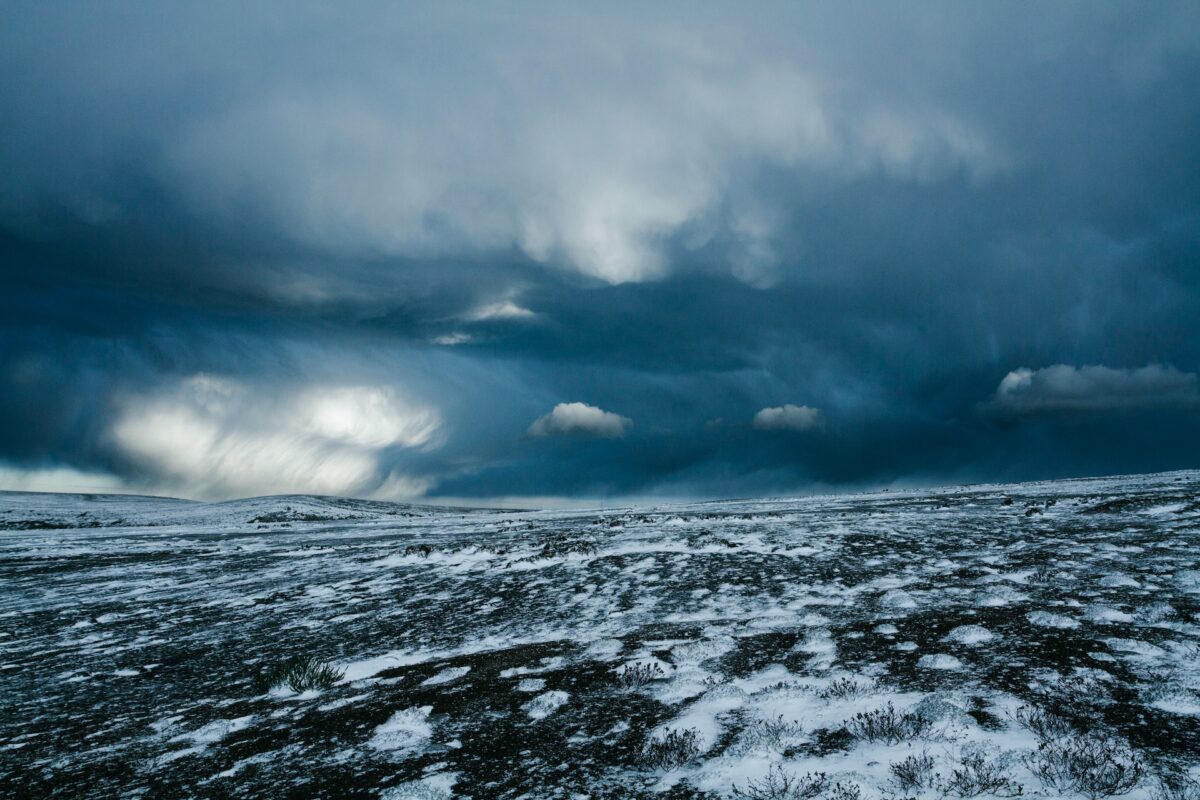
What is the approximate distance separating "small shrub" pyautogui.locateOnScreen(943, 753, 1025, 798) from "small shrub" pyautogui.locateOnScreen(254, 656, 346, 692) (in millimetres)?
5606

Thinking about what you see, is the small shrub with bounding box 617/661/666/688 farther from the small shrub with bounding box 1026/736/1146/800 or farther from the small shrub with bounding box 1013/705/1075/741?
the small shrub with bounding box 1026/736/1146/800

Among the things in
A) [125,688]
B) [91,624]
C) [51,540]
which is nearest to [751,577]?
[125,688]

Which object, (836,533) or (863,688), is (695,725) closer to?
(863,688)

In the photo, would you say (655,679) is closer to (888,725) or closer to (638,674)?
(638,674)

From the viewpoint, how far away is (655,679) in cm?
569

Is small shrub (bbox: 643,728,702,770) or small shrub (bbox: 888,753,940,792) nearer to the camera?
small shrub (bbox: 888,753,940,792)

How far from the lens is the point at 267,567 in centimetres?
1595

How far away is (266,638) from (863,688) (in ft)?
25.6

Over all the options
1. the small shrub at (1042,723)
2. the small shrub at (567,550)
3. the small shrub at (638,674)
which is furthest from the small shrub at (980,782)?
the small shrub at (567,550)

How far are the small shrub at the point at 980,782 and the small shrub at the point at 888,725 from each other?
0.46 m

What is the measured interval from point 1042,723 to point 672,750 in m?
2.50

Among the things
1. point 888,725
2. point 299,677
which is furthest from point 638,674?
point 299,677

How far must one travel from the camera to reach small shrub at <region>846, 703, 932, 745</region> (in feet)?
13.4

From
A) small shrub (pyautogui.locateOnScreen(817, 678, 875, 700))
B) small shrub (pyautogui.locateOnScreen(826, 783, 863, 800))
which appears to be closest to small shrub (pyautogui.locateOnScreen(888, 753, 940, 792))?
small shrub (pyautogui.locateOnScreen(826, 783, 863, 800))
